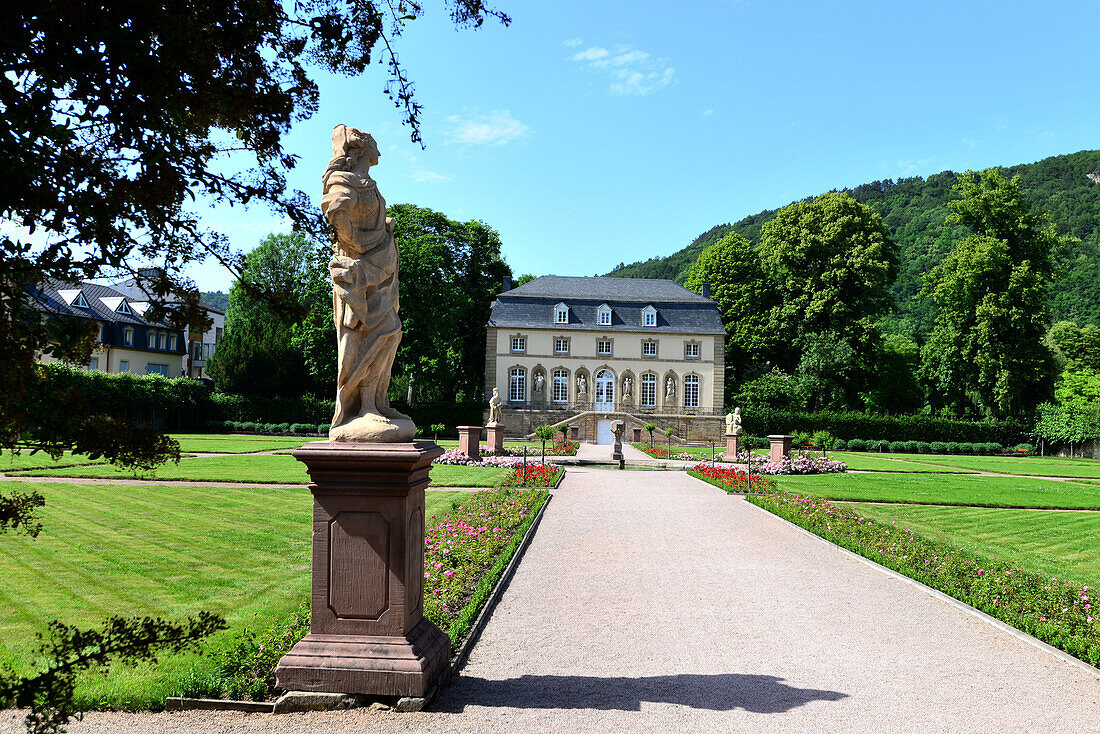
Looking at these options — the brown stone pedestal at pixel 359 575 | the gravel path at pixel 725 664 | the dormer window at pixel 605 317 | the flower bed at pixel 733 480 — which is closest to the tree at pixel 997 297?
the dormer window at pixel 605 317

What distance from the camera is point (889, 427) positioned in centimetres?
4656

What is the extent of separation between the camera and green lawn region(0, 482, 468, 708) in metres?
5.69

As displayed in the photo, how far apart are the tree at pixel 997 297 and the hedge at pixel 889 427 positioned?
1.67 meters

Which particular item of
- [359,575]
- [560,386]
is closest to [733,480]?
[359,575]

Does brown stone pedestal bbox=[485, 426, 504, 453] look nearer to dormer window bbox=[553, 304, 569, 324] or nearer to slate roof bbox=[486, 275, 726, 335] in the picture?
slate roof bbox=[486, 275, 726, 335]

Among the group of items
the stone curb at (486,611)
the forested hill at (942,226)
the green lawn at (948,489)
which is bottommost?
the green lawn at (948,489)

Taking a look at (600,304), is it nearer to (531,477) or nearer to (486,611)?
(531,477)

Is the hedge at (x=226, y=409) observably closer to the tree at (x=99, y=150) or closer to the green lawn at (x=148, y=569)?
the green lawn at (x=148, y=569)

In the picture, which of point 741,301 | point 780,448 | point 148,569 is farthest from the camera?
point 741,301

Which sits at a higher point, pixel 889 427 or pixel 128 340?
pixel 128 340

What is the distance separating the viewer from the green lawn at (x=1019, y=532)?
10391 mm

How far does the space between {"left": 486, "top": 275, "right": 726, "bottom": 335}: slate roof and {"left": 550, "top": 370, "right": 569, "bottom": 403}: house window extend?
3228 mm

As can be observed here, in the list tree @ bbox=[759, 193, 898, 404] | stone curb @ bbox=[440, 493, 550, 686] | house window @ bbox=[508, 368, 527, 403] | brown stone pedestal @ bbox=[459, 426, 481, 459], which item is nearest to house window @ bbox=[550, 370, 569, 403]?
house window @ bbox=[508, 368, 527, 403]

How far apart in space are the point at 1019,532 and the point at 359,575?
12982 mm
